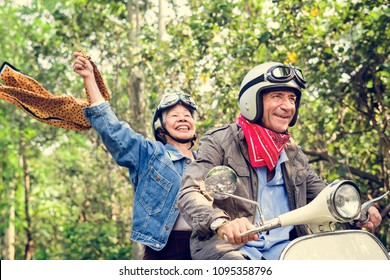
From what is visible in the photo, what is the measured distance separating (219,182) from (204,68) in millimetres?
7618

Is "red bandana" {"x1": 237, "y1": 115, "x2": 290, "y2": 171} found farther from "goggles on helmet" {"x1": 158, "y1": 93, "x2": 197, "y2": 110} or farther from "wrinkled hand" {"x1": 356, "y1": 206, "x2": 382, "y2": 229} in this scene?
"goggles on helmet" {"x1": 158, "y1": 93, "x2": 197, "y2": 110}

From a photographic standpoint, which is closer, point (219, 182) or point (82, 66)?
point (219, 182)

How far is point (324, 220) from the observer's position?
3.02 metres

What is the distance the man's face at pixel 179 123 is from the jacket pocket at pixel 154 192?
0.32 meters

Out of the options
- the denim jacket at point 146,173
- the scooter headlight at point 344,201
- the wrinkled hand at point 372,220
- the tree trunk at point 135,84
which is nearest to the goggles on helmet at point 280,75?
the wrinkled hand at point 372,220

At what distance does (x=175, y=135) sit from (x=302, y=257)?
198 cm

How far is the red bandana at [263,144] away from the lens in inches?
140

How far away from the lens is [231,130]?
369 centimetres

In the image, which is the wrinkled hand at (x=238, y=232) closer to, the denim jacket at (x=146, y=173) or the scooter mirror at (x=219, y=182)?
the scooter mirror at (x=219, y=182)

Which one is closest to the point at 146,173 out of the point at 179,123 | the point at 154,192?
the point at 154,192

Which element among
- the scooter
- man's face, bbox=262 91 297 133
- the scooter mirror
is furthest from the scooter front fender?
man's face, bbox=262 91 297 133

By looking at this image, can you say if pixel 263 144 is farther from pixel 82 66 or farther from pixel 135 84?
pixel 135 84

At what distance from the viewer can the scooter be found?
115 inches
